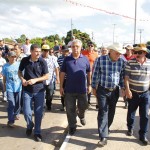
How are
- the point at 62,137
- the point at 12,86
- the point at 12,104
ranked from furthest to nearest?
the point at 12,86 → the point at 12,104 → the point at 62,137

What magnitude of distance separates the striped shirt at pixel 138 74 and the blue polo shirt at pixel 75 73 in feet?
3.32

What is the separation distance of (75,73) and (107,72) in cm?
87

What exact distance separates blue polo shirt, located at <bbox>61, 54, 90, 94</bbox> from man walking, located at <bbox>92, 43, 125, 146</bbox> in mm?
582

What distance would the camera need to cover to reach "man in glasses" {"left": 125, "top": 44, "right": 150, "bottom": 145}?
5949 mm

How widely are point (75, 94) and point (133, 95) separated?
1260mm

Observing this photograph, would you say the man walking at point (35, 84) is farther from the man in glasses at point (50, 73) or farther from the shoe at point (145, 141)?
the man in glasses at point (50, 73)

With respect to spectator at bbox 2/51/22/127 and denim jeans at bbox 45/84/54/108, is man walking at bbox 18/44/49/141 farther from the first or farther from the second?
denim jeans at bbox 45/84/54/108

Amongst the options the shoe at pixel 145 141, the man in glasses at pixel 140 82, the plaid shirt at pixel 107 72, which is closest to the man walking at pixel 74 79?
the plaid shirt at pixel 107 72

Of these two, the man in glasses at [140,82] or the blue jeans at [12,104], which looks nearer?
the man in glasses at [140,82]

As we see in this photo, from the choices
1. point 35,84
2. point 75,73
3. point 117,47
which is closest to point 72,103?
point 75,73

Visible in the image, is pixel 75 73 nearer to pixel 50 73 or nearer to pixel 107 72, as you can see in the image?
pixel 107 72

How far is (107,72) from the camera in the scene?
589cm

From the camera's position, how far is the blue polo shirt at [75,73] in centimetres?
647

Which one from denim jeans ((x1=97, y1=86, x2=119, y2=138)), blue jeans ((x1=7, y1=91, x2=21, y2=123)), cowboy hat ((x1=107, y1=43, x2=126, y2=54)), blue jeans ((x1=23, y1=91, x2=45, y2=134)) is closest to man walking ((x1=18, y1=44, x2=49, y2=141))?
blue jeans ((x1=23, y1=91, x2=45, y2=134))
